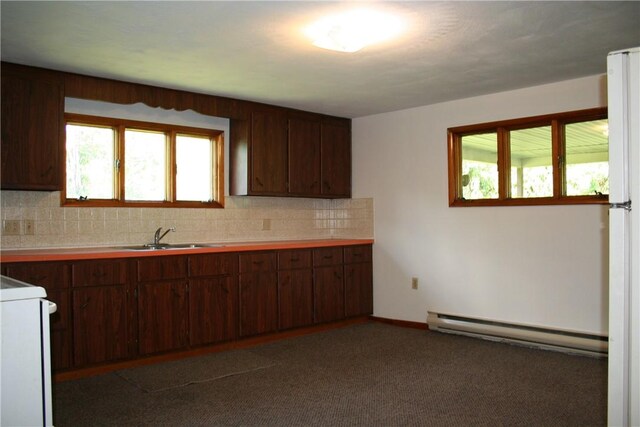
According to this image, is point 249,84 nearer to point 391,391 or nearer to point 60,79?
point 60,79

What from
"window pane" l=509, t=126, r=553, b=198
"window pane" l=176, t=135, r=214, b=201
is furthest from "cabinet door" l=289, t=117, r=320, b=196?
"window pane" l=509, t=126, r=553, b=198

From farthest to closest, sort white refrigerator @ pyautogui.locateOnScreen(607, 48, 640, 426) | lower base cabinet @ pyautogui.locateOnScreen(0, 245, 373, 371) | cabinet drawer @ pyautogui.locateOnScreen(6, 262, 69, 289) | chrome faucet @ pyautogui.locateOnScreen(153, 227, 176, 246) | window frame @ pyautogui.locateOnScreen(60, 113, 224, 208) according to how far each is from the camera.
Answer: chrome faucet @ pyautogui.locateOnScreen(153, 227, 176, 246), window frame @ pyautogui.locateOnScreen(60, 113, 224, 208), lower base cabinet @ pyautogui.locateOnScreen(0, 245, 373, 371), cabinet drawer @ pyautogui.locateOnScreen(6, 262, 69, 289), white refrigerator @ pyautogui.locateOnScreen(607, 48, 640, 426)

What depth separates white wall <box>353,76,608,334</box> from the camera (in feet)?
14.3

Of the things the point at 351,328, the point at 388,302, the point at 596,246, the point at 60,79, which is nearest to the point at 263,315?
the point at 351,328

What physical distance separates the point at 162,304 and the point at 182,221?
39.5 inches

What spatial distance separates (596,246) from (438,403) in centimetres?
201

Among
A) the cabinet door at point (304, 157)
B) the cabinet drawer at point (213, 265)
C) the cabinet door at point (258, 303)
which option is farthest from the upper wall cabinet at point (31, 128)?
the cabinet door at point (304, 157)

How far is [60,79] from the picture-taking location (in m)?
4.01

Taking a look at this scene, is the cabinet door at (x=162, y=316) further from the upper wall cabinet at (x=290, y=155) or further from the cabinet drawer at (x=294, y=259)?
the upper wall cabinet at (x=290, y=155)

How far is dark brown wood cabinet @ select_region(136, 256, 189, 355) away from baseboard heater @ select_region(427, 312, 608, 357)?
2.39m

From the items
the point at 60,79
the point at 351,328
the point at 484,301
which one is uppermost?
the point at 60,79

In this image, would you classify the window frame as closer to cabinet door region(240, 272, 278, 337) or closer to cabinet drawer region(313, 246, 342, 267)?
cabinet door region(240, 272, 278, 337)

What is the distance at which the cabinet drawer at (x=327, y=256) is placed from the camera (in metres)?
5.28

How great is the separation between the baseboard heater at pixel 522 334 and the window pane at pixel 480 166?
117cm
